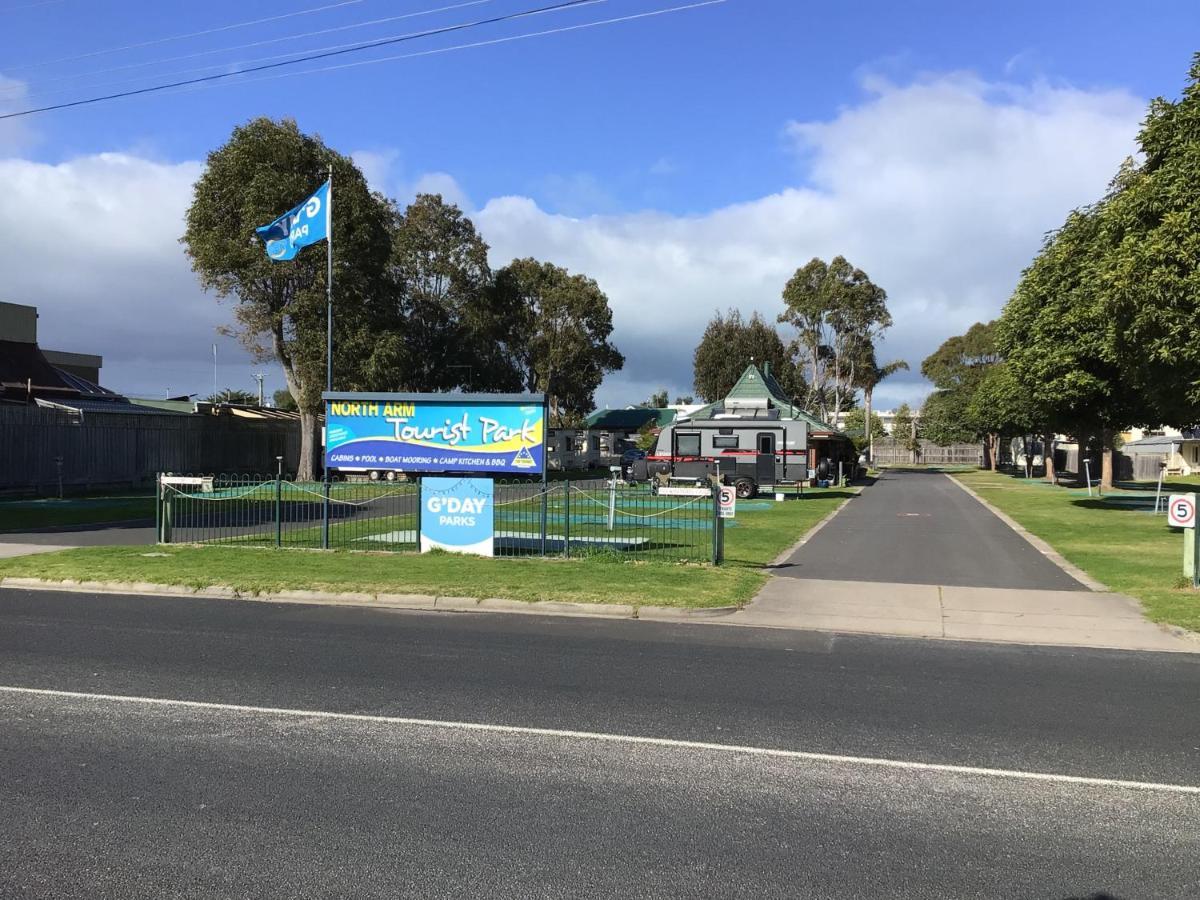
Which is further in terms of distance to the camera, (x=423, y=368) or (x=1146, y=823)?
(x=423, y=368)

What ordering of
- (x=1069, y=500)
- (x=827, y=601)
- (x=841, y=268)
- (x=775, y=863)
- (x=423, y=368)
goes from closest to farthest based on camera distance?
(x=775, y=863) < (x=827, y=601) < (x=1069, y=500) < (x=423, y=368) < (x=841, y=268)

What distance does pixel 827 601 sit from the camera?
12094mm

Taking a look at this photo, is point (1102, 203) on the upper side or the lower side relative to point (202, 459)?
upper

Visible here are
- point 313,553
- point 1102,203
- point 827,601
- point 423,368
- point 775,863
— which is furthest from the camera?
point 423,368

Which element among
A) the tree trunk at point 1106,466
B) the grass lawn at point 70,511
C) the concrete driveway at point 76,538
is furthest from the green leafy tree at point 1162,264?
the grass lawn at point 70,511

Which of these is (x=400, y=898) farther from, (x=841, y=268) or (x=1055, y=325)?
(x=841, y=268)

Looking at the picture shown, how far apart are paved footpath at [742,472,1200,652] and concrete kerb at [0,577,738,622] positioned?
42.4 inches

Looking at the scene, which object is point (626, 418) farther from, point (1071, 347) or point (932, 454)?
point (1071, 347)

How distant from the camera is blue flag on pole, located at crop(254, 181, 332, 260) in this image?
20.1 meters

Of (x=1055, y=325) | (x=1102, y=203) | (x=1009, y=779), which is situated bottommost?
(x=1009, y=779)

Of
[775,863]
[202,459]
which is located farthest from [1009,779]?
[202,459]

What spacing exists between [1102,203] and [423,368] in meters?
37.8

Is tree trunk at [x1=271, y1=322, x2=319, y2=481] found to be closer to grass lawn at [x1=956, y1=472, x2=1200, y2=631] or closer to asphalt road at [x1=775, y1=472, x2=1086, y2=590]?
asphalt road at [x1=775, y1=472, x2=1086, y2=590]

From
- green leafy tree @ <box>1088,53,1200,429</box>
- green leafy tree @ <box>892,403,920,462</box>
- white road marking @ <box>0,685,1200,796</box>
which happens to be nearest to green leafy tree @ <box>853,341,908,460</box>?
green leafy tree @ <box>892,403,920,462</box>
